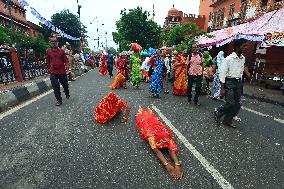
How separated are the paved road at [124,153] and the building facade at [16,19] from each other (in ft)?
107

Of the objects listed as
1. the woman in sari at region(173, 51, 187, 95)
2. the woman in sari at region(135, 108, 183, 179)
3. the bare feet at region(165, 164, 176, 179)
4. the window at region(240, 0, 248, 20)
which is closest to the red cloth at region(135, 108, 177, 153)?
the woman in sari at region(135, 108, 183, 179)

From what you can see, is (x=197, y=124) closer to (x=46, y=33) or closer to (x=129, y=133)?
(x=129, y=133)

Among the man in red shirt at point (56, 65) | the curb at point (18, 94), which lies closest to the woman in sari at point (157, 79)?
the man in red shirt at point (56, 65)

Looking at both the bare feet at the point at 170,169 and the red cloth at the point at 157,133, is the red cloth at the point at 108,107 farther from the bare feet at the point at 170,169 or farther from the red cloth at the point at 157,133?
the bare feet at the point at 170,169

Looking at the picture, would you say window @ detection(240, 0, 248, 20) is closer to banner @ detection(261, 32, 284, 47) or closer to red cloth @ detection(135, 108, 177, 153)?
banner @ detection(261, 32, 284, 47)

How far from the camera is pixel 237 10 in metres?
Result: 25.9

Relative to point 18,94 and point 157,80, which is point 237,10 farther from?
point 18,94

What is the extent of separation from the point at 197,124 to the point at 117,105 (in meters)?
1.87

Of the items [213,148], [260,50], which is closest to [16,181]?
[213,148]

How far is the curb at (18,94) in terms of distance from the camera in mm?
6814

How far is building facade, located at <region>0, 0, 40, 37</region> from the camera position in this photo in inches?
1287

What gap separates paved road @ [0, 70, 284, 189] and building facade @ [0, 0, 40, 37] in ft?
107

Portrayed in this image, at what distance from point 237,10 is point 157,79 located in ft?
69.2

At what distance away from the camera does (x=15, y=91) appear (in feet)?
25.2
